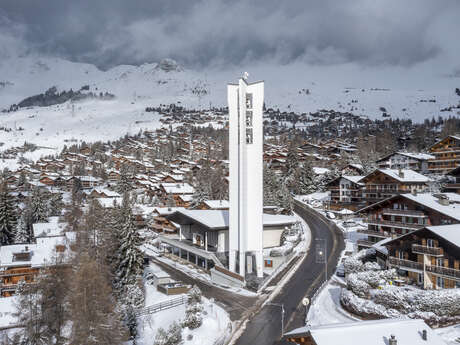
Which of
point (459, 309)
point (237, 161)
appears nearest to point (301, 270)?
point (237, 161)

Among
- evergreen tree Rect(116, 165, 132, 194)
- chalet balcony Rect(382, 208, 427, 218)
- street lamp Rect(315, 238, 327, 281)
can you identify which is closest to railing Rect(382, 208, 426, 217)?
chalet balcony Rect(382, 208, 427, 218)

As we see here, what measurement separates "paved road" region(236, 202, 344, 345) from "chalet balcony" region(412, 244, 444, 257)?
10.1 metres

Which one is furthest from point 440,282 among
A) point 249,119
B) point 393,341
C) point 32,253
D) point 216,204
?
point 32,253

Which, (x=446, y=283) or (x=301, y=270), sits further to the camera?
(x=301, y=270)

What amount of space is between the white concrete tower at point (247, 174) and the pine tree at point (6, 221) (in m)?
42.2

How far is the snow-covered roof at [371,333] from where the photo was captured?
17.3m

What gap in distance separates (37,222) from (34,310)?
152 feet

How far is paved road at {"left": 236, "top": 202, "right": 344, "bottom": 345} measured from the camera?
29592 millimetres

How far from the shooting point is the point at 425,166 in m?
88.2

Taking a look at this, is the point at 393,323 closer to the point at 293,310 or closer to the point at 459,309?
the point at 459,309

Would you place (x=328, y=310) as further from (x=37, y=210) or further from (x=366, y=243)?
(x=37, y=210)

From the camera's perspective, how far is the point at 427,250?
33719 millimetres

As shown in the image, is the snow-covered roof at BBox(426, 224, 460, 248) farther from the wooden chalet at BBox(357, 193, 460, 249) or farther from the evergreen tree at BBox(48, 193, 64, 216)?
the evergreen tree at BBox(48, 193, 64, 216)

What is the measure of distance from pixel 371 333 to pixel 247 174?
1043 inches
